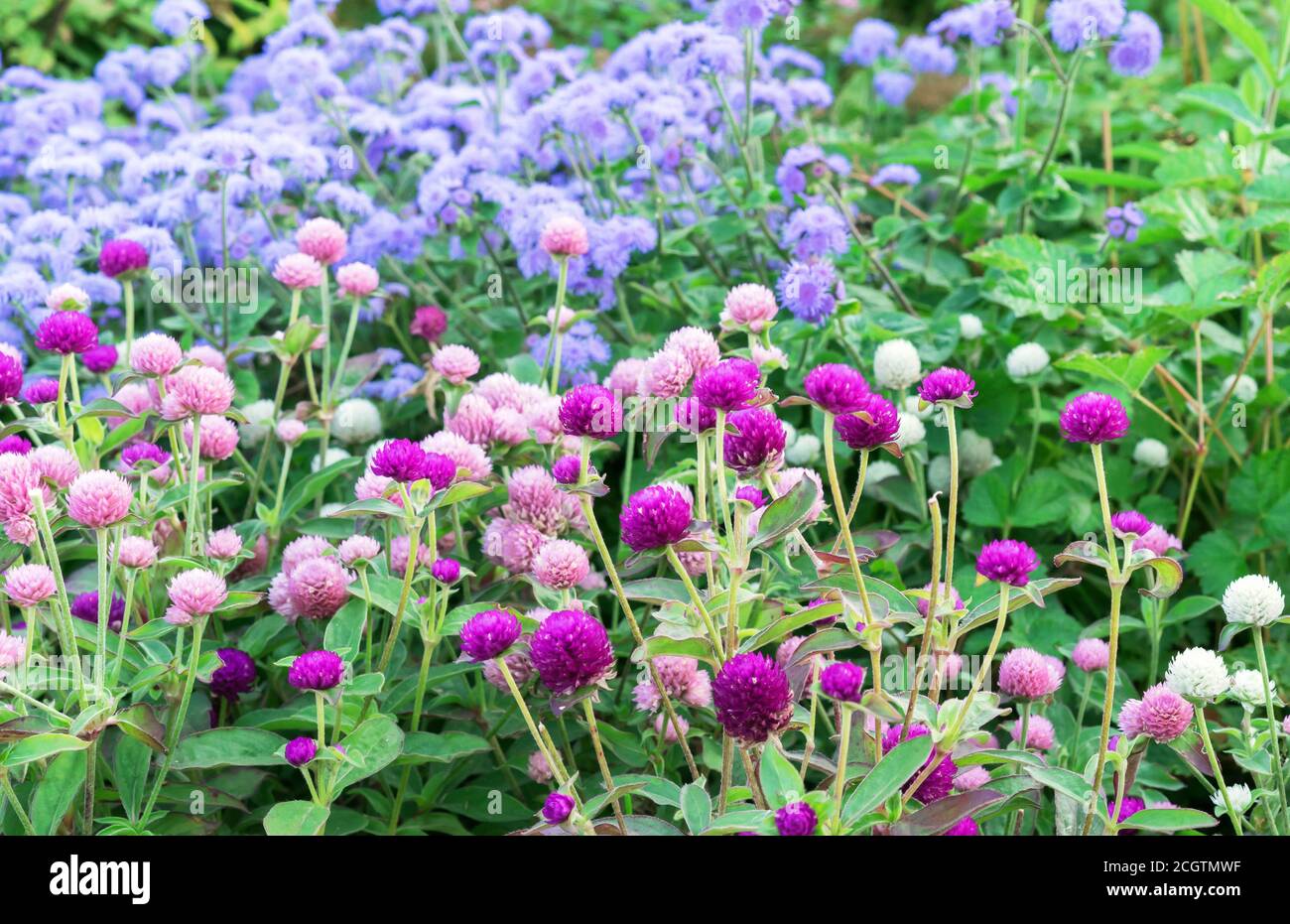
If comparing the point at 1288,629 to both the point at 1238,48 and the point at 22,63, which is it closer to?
the point at 1238,48

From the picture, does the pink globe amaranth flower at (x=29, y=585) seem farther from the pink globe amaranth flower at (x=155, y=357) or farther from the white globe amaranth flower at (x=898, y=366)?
the white globe amaranth flower at (x=898, y=366)

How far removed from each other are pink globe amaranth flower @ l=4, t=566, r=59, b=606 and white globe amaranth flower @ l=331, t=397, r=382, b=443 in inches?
37.8

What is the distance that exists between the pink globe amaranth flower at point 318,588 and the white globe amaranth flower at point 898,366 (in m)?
1.09

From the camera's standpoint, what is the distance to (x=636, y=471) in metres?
2.57

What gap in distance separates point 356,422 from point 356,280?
13.7 inches

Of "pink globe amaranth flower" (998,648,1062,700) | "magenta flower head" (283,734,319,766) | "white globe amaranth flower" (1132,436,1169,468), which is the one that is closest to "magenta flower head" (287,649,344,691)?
"magenta flower head" (283,734,319,766)

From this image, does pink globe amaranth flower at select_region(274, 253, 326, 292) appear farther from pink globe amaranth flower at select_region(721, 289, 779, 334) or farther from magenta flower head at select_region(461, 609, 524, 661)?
magenta flower head at select_region(461, 609, 524, 661)

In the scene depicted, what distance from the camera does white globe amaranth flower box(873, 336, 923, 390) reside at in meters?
2.41

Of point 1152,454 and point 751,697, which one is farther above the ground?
point 751,697

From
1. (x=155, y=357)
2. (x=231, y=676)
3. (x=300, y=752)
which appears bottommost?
(x=231, y=676)

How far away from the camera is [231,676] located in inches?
77.4

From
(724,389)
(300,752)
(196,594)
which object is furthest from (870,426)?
(196,594)

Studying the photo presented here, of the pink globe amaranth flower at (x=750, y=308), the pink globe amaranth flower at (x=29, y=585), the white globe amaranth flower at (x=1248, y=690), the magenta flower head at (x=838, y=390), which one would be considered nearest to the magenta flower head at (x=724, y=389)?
the magenta flower head at (x=838, y=390)

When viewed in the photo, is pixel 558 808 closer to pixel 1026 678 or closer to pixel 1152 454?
pixel 1026 678
